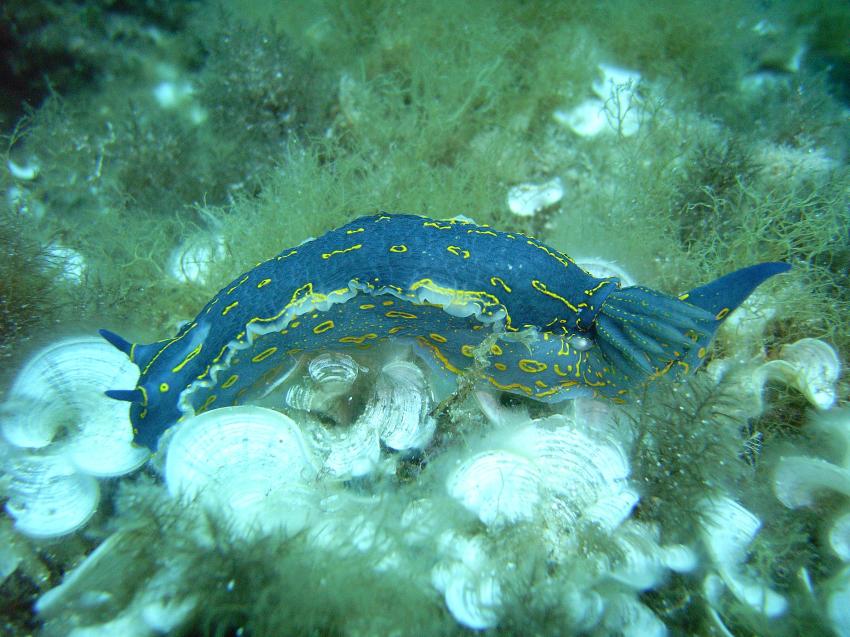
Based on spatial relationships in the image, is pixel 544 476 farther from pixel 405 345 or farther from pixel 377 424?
pixel 405 345

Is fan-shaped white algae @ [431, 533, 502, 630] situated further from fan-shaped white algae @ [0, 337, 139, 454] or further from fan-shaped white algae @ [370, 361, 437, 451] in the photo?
fan-shaped white algae @ [0, 337, 139, 454]

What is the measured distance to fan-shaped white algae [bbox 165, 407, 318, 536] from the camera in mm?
2301

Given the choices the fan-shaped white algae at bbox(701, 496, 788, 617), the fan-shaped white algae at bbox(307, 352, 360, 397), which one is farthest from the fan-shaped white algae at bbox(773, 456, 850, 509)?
the fan-shaped white algae at bbox(307, 352, 360, 397)

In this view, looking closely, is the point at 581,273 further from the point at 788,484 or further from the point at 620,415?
the point at 788,484

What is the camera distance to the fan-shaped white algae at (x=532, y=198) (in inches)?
176

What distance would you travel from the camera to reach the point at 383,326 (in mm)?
3176

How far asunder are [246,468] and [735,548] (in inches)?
108

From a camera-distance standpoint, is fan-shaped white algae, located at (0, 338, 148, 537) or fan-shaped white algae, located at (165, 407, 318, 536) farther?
fan-shaped white algae, located at (0, 338, 148, 537)

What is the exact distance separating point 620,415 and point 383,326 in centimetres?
173

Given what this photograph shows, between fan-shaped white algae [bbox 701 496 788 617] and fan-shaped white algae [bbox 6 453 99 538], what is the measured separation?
355cm

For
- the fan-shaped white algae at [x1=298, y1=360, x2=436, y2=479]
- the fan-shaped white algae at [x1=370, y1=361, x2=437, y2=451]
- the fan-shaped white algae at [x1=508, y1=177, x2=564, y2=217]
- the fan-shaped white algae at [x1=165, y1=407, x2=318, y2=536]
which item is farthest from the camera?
the fan-shaped white algae at [x1=508, y1=177, x2=564, y2=217]

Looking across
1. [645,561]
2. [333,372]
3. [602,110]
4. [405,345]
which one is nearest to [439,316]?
[405,345]

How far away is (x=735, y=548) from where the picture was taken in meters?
2.53

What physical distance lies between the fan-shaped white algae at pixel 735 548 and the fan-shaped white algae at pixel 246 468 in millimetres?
2188
